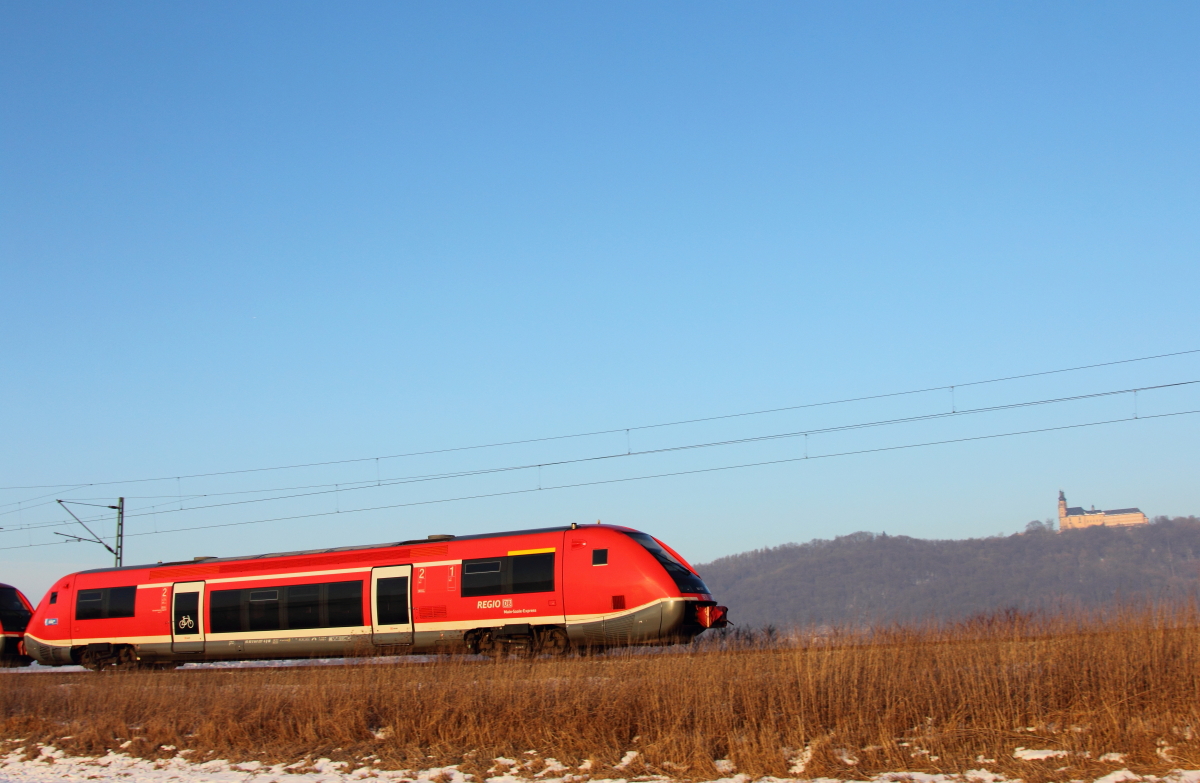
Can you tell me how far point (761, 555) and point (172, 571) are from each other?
9234 cm

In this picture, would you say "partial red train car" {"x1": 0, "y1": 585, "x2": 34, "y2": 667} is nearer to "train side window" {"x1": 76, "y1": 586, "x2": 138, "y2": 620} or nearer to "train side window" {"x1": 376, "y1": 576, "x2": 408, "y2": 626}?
"train side window" {"x1": 76, "y1": 586, "x2": 138, "y2": 620}

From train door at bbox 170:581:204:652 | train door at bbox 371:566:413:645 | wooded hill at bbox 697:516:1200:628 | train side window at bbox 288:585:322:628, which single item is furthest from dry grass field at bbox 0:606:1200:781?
wooded hill at bbox 697:516:1200:628

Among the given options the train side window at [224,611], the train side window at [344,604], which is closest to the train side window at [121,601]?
the train side window at [224,611]

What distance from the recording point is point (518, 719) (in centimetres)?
1375

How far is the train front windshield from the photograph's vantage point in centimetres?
2114

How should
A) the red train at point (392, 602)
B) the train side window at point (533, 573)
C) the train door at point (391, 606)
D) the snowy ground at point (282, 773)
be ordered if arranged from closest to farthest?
the snowy ground at point (282, 773)
the red train at point (392, 602)
the train side window at point (533, 573)
the train door at point (391, 606)

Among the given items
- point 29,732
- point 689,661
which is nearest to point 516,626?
point 689,661

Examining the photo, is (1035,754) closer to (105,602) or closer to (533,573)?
(533,573)

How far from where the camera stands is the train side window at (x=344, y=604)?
23750 millimetres

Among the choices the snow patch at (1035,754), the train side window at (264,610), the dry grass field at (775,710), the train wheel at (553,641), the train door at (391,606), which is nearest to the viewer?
the snow patch at (1035,754)

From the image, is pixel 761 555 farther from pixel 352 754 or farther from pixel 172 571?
pixel 352 754

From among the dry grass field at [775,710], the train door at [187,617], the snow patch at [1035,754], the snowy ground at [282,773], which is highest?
the train door at [187,617]

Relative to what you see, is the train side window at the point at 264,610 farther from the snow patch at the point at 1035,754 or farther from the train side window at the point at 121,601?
the snow patch at the point at 1035,754

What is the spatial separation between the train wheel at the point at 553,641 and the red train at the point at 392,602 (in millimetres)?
28
